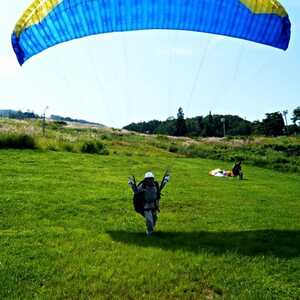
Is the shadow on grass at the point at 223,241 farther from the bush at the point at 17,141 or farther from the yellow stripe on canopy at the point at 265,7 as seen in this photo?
the bush at the point at 17,141

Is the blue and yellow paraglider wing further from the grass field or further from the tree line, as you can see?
the tree line

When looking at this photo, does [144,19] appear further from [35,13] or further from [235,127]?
[235,127]

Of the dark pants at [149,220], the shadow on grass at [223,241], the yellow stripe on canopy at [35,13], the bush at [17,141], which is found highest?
the yellow stripe on canopy at [35,13]

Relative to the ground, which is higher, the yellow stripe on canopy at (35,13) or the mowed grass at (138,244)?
the yellow stripe on canopy at (35,13)

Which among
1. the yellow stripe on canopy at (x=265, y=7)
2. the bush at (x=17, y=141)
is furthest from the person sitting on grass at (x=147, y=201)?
the bush at (x=17, y=141)

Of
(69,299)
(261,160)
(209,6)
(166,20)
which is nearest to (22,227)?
(69,299)

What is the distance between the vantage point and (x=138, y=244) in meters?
9.44

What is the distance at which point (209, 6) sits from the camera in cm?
1050

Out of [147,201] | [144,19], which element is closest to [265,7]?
[144,19]

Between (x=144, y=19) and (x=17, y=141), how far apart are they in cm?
2052

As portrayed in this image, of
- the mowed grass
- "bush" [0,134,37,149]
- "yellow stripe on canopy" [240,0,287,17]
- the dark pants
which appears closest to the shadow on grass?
the mowed grass

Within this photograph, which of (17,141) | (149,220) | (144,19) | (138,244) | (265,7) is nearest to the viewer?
(138,244)

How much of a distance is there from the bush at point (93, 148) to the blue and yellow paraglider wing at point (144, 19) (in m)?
21.7

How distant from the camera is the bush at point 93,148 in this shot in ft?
107
